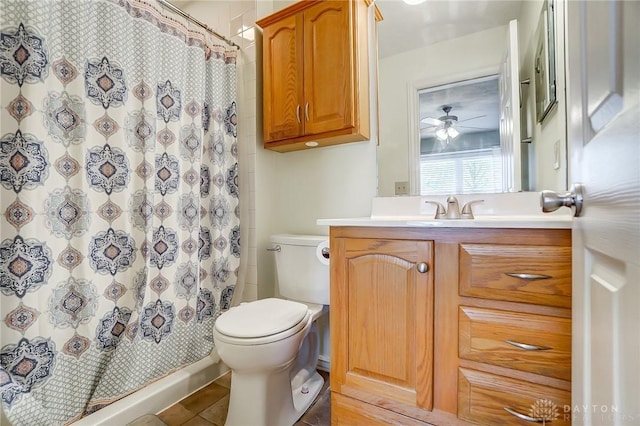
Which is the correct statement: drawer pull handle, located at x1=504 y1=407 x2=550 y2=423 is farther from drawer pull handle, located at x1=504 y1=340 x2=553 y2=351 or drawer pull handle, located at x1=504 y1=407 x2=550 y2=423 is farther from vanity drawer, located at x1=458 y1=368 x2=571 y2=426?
drawer pull handle, located at x1=504 y1=340 x2=553 y2=351

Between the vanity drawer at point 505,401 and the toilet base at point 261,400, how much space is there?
0.69 m

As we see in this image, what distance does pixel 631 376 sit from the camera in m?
0.32

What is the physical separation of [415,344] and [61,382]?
Answer: 128cm

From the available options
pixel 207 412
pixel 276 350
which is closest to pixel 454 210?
pixel 276 350

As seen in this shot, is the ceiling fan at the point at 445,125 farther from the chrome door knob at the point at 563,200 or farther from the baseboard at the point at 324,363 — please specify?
the baseboard at the point at 324,363

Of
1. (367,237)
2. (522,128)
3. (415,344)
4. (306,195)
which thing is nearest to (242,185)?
(306,195)

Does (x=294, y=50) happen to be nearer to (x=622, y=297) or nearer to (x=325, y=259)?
(x=325, y=259)

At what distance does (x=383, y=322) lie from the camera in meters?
1.00

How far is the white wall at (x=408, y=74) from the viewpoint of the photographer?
1351 mm

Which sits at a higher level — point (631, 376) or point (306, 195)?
point (306, 195)

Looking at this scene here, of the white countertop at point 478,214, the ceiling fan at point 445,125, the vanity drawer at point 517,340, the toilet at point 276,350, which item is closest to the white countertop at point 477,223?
the white countertop at point 478,214

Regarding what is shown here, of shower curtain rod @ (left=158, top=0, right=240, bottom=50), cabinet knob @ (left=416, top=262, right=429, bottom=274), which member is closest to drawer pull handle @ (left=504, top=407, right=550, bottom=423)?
cabinet knob @ (left=416, top=262, right=429, bottom=274)

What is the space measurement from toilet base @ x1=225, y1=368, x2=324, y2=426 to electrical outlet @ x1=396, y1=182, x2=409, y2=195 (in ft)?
3.19

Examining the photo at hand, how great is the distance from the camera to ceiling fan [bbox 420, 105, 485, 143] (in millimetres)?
1404
